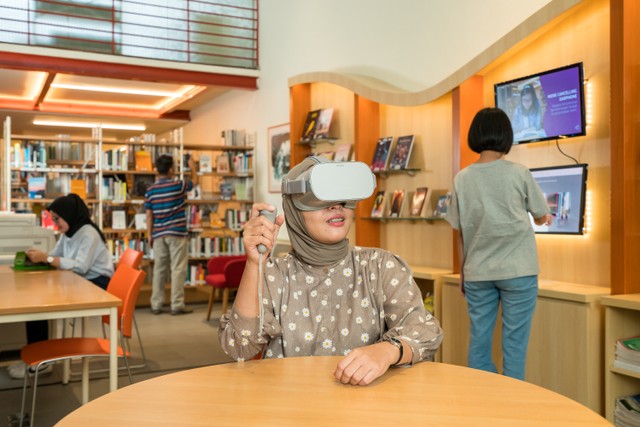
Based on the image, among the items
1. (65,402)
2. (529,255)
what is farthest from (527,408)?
(65,402)

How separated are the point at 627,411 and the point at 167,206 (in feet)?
17.8

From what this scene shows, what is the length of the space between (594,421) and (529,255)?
2121 millimetres

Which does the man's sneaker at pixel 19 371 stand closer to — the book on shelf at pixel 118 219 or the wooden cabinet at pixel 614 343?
the book on shelf at pixel 118 219

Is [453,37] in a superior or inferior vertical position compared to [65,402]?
superior

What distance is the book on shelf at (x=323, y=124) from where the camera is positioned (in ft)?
20.4

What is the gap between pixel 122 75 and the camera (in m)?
8.09

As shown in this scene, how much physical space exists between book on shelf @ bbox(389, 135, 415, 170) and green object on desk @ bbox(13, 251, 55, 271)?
8.86 ft

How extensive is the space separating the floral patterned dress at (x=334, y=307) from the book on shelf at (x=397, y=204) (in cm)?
329

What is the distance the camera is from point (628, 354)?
314 cm

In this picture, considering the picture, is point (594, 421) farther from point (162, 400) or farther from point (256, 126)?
point (256, 126)

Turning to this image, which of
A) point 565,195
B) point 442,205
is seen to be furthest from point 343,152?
point 565,195

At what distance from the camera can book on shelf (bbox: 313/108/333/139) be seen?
6223mm

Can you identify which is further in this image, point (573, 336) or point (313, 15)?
point (313, 15)

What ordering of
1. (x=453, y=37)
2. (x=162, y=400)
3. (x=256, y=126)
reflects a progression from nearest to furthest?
(x=162, y=400)
(x=453, y=37)
(x=256, y=126)
